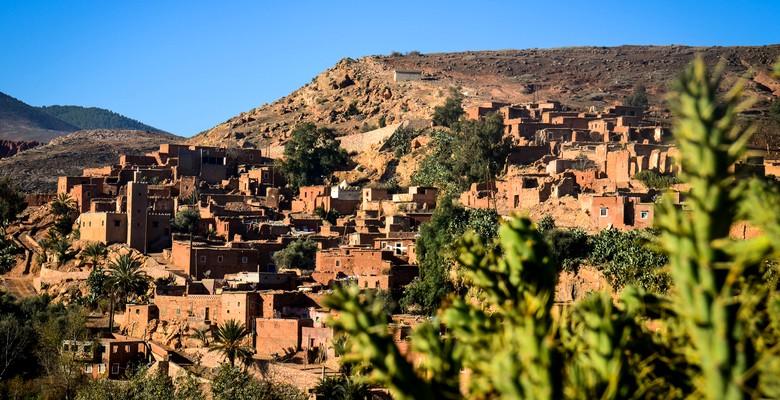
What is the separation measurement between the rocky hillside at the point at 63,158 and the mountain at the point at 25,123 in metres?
70.7

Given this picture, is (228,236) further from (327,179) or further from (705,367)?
(705,367)

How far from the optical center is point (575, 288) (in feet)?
107

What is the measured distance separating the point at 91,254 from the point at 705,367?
3555 cm

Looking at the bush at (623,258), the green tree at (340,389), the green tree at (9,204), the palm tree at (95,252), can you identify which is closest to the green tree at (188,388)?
the green tree at (340,389)

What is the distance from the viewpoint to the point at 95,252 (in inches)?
1570

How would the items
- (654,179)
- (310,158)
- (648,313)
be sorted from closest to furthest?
(648,313), (654,179), (310,158)

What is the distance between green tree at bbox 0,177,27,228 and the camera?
46906mm

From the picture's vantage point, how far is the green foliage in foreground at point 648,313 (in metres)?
6.25

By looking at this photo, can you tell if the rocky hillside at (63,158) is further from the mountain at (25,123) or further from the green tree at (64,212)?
the mountain at (25,123)

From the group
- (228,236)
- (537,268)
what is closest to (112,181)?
(228,236)

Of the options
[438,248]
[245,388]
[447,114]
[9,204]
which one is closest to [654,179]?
[438,248]

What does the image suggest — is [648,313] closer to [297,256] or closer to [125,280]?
[297,256]

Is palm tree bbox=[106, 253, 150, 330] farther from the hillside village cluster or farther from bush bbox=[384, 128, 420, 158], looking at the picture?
bush bbox=[384, 128, 420, 158]

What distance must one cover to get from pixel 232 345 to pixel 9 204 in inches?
776
